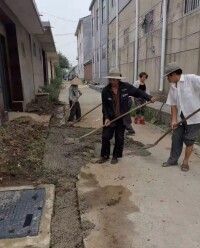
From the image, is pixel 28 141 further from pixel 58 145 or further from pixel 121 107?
pixel 121 107

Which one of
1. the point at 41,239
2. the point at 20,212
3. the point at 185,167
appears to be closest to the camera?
the point at 41,239

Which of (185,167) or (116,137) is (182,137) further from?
(116,137)

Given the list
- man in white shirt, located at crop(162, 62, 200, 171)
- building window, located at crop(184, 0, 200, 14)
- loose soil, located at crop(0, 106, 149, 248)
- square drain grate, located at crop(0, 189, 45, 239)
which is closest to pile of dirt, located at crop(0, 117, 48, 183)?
loose soil, located at crop(0, 106, 149, 248)

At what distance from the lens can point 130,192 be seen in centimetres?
363

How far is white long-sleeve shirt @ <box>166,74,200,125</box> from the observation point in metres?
4.05

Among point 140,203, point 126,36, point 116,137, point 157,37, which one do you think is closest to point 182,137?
point 116,137

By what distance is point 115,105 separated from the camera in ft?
15.2

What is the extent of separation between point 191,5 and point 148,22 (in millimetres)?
3873

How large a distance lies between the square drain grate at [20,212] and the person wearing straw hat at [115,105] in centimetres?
154

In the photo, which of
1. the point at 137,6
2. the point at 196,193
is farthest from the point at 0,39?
the point at 137,6

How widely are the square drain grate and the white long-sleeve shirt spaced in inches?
91.7

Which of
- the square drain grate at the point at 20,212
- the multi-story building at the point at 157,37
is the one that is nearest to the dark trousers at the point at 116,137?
the square drain grate at the point at 20,212

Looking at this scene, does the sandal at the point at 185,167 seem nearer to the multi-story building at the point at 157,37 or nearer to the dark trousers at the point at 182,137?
the dark trousers at the point at 182,137

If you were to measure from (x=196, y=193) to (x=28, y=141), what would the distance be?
317 cm
